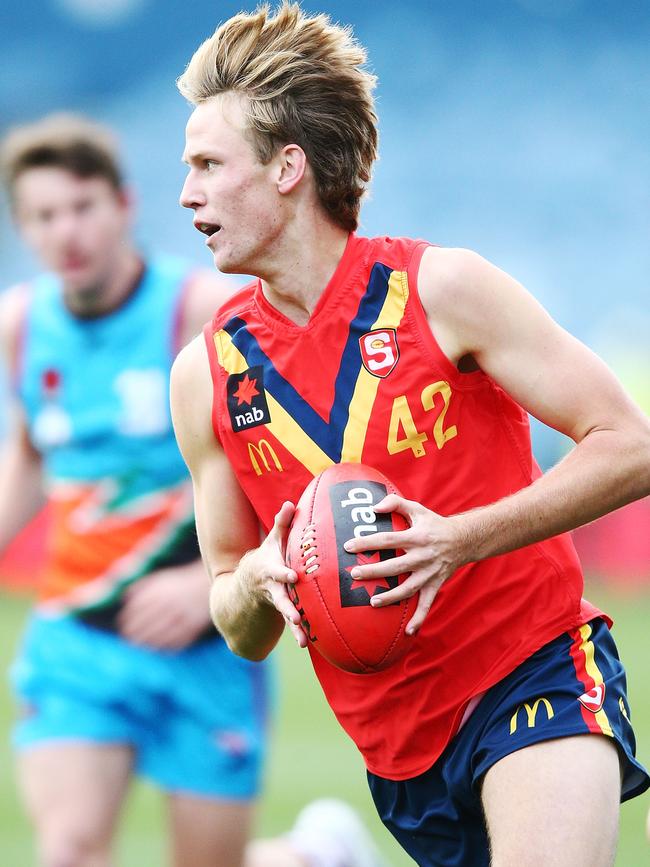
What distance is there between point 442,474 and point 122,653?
7.13ft

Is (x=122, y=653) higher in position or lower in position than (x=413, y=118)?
lower

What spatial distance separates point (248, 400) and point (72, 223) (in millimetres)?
2098

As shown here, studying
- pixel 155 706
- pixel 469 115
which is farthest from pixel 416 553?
pixel 469 115

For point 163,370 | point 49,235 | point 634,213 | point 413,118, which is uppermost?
point 413,118

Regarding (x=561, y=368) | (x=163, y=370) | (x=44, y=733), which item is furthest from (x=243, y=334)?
(x=44, y=733)

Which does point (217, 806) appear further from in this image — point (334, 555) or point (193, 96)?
point (193, 96)

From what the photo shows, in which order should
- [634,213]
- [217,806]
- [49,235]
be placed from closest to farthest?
[217,806]
[49,235]
[634,213]

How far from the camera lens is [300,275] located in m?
3.91

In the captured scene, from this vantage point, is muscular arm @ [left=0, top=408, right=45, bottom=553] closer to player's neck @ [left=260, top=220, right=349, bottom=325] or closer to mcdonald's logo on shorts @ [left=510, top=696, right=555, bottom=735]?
player's neck @ [left=260, top=220, right=349, bottom=325]

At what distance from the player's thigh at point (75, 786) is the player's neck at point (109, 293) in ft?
5.41

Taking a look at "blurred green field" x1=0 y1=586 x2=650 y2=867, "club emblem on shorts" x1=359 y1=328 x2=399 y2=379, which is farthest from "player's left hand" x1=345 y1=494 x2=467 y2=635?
"blurred green field" x1=0 y1=586 x2=650 y2=867

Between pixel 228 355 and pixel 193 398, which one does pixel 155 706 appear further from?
pixel 228 355

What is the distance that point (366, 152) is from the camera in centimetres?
408

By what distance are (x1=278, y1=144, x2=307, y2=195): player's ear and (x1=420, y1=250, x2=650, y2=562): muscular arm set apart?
1.75ft
